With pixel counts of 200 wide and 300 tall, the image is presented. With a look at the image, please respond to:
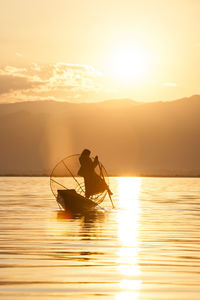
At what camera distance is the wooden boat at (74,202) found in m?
32.8

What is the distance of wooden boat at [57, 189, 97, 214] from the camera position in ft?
107

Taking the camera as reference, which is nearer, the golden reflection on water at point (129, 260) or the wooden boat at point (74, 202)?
the golden reflection on water at point (129, 260)

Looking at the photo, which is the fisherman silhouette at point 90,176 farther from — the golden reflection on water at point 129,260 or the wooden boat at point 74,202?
the golden reflection on water at point 129,260

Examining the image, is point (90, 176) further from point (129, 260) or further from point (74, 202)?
point (129, 260)

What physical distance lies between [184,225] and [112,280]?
529 inches

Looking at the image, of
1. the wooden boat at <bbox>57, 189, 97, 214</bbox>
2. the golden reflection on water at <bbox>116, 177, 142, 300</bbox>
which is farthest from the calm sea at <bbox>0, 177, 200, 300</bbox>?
the wooden boat at <bbox>57, 189, 97, 214</bbox>

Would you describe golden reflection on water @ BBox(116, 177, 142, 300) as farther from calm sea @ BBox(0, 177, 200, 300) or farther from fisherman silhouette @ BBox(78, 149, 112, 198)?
fisherman silhouette @ BBox(78, 149, 112, 198)

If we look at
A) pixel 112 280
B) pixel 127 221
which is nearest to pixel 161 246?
pixel 112 280

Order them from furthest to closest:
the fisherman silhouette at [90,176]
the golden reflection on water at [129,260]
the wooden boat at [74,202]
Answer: the fisherman silhouette at [90,176] → the wooden boat at [74,202] → the golden reflection on water at [129,260]

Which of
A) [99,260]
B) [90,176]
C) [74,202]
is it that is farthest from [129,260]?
[90,176]

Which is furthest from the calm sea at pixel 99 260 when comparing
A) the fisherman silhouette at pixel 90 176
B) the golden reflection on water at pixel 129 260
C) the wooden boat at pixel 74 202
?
the fisherman silhouette at pixel 90 176

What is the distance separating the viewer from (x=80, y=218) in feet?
100

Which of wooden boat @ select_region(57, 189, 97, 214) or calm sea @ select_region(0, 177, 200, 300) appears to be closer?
calm sea @ select_region(0, 177, 200, 300)

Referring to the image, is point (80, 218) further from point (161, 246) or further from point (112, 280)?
point (112, 280)
